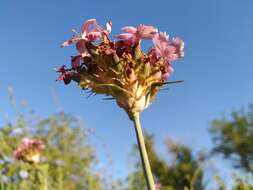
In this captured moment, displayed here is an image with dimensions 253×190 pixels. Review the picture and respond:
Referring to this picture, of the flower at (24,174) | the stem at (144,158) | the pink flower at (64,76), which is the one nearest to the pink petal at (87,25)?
the pink flower at (64,76)

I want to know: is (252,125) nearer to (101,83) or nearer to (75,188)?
(75,188)

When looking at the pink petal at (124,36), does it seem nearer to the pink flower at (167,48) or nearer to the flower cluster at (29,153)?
the pink flower at (167,48)

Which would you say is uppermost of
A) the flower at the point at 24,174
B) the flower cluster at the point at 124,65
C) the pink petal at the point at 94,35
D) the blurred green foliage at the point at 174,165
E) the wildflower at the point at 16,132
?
the blurred green foliage at the point at 174,165

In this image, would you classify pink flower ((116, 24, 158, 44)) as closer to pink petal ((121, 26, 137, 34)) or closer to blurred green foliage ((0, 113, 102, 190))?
pink petal ((121, 26, 137, 34))

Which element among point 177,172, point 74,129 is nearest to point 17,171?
point 74,129

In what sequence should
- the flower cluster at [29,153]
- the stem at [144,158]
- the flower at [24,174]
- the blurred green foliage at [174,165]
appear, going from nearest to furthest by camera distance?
the stem at [144,158]
the flower cluster at [29,153]
the flower at [24,174]
the blurred green foliage at [174,165]

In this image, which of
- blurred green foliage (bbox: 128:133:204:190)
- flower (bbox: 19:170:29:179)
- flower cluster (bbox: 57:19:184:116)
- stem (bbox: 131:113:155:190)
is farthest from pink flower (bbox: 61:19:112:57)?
blurred green foliage (bbox: 128:133:204:190)

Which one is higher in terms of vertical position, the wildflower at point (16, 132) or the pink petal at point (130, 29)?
the wildflower at point (16, 132)
